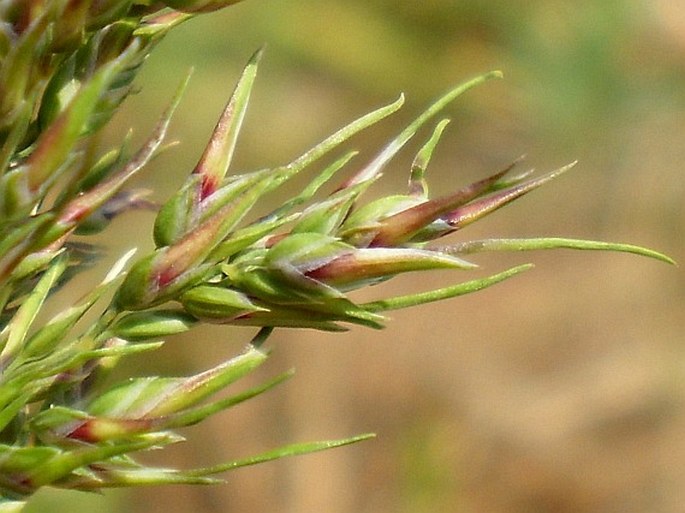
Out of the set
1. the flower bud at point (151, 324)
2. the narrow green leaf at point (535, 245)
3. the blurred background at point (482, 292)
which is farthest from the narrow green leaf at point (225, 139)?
the blurred background at point (482, 292)

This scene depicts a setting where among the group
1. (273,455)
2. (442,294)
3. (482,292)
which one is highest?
(442,294)

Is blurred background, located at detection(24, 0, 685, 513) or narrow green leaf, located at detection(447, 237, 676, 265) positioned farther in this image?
blurred background, located at detection(24, 0, 685, 513)

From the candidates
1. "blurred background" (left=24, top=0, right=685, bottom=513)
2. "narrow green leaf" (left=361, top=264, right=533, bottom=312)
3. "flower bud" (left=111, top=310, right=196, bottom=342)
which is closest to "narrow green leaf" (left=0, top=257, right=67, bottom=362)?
"flower bud" (left=111, top=310, right=196, bottom=342)

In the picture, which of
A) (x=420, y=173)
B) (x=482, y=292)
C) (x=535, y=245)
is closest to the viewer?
(x=535, y=245)

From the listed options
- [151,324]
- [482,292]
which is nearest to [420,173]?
[151,324]

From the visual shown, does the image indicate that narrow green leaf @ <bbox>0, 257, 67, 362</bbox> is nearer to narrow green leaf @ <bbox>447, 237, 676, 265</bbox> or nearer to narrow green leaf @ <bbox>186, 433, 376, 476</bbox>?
narrow green leaf @ <bbox>186, 433, 376, 476</bbox>

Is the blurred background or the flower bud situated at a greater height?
the flower bud

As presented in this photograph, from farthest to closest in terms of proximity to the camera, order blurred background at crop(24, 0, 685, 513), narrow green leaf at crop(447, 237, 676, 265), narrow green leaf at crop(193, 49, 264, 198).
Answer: blurred background at crop(24, 0, 685, 513)
narrow green leaf at crop(193, 49, 264, 198)
narrow green leaf at crop(447, 237, 676, 265)

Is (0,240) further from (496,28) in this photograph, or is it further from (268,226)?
(496,28)

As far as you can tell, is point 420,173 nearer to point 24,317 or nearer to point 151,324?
point 151,324
